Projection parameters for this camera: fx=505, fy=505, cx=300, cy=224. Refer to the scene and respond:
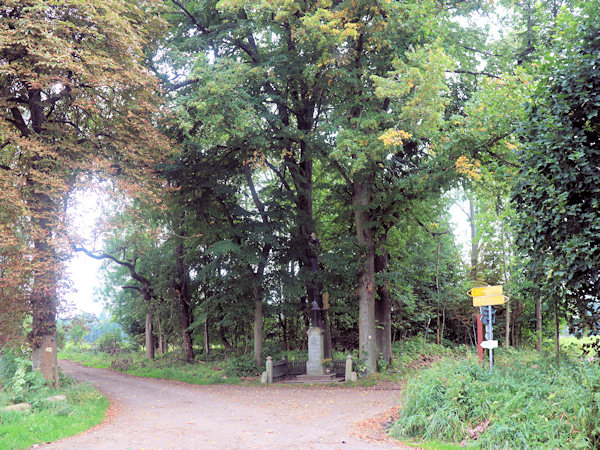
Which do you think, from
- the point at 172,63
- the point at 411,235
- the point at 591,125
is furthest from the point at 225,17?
the point at 591,125

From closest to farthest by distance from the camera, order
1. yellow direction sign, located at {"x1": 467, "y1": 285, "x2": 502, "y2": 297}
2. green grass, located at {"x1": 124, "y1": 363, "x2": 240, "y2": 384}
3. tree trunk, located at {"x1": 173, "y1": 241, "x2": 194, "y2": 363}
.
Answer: yellow direction sign, located at {"x1": 467, "y1": 285, "x2": 502, "y2": 297}
green grass, located at {"x1": 124, "y1": 363, "x2": 240, "y2": 384}
tree trunk, located at {"x1": 173, "y1": 241, "x2": 194, "y2": 363}

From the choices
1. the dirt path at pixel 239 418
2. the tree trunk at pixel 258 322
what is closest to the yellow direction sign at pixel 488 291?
the dirt path at pixel 239 418

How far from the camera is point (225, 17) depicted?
16422 millimetres

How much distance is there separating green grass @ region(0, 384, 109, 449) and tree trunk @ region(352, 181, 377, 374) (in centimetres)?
816

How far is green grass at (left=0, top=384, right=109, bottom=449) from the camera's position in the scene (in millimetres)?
8297

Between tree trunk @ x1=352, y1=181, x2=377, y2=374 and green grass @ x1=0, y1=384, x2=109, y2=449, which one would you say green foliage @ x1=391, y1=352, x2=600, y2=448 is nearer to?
green grass @ x1=0, y1=384, x2=109, y2=449

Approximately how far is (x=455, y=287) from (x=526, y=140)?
14.1 metres

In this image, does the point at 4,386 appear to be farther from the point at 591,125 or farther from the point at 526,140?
the point at 591,125

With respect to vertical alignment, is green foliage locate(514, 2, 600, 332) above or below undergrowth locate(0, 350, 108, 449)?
above

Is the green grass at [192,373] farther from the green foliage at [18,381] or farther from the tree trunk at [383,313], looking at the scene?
the green foliage at [18,381]

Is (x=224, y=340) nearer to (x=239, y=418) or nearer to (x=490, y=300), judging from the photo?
(x=239, y=418)

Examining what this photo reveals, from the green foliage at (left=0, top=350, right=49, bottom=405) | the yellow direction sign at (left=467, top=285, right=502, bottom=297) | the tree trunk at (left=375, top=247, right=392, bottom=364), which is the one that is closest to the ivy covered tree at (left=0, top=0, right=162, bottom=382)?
the green foliage at (left=0, top=350, right=49, bottom=405)

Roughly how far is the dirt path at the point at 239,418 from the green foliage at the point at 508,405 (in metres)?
0.84

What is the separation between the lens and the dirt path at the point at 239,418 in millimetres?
7977
